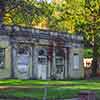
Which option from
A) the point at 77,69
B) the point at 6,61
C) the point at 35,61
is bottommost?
the point at 77,69

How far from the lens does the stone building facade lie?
4716cm

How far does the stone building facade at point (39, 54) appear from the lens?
47.2 meters

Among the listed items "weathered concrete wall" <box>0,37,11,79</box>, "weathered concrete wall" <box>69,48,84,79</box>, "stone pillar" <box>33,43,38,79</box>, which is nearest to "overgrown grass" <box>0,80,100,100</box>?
"weathered concrete wall" <box>0,37,11,79</box>

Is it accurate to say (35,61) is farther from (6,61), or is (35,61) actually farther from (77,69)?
(77,69)

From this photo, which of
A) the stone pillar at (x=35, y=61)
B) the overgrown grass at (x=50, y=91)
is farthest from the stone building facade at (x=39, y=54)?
the overgrown grass at (x=50, y=91)

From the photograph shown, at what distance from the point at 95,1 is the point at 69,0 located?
316 cm

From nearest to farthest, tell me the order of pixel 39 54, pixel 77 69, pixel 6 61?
pixel 6 61
pixel 39 54
pixel 77 69

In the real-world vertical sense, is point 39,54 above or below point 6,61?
above

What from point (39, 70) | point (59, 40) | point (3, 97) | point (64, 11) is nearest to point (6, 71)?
point (39, 70)

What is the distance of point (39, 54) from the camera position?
51.1 m

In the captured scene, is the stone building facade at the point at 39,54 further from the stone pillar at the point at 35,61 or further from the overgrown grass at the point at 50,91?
the overgrown grass at the point at 50,91

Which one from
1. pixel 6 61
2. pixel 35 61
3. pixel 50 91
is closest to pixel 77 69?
pixel 35 61

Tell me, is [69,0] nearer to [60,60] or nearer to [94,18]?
[94,18]

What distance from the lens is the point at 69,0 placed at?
194 ft
